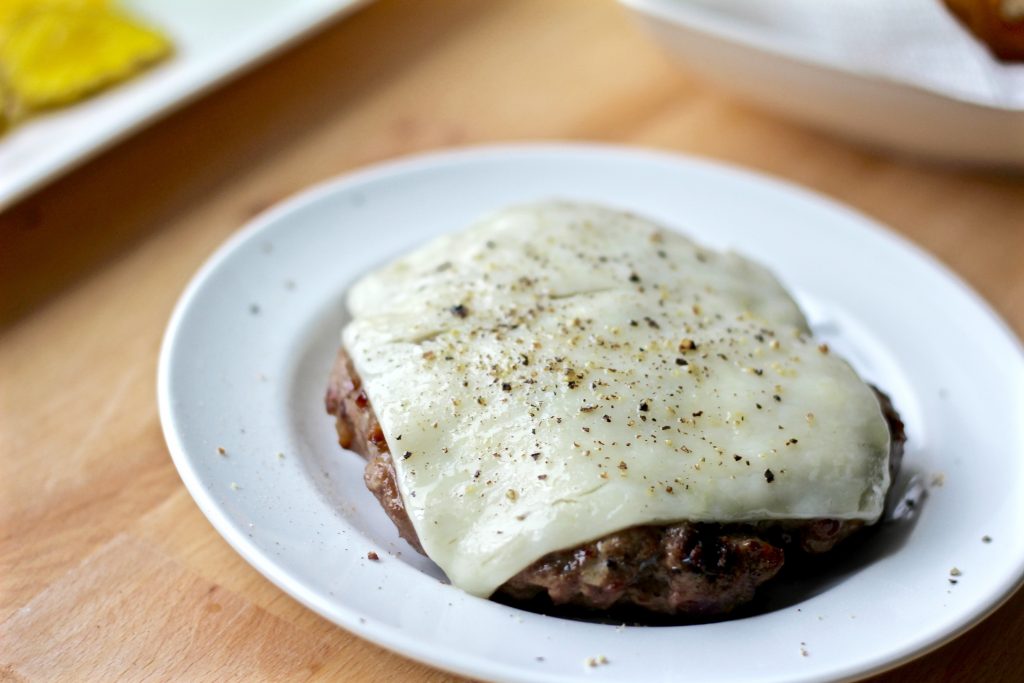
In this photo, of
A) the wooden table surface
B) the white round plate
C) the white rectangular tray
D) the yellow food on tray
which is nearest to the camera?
the white round plate

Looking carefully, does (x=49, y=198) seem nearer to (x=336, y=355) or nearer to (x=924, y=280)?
(x=336, y=355)

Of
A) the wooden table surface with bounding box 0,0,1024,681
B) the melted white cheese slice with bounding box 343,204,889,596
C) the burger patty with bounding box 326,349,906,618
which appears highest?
the melted white cheese slice with bounding box 343,204,889,596

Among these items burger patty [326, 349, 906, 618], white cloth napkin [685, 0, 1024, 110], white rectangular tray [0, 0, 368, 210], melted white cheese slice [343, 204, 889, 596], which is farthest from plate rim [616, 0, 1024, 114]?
burger patty [326, 349, 906, 618]

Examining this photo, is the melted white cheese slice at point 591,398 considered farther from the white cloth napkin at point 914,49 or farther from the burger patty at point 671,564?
the white cloth napkin at point 914,49

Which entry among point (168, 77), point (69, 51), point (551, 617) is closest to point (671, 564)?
point (551, 617)

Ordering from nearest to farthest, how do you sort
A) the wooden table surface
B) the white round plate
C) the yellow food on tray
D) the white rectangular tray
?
the white round plate
the wooden table surface
the white rectangular tray
the yellow food on tray

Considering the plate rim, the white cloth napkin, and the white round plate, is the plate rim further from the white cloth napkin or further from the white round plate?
the white round plate
